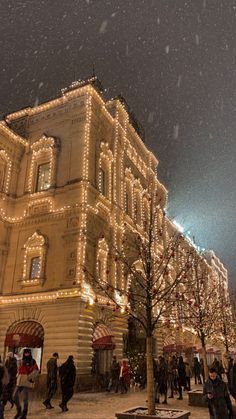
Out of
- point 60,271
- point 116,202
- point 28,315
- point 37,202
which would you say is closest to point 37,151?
point 37,202

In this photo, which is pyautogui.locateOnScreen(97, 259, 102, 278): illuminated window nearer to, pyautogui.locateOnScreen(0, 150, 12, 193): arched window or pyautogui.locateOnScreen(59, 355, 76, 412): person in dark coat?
pyautogui.locateOnScreen(0, 150, 12, 193): arched window

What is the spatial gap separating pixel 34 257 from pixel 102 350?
6461mm

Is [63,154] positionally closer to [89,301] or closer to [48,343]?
[89,301]

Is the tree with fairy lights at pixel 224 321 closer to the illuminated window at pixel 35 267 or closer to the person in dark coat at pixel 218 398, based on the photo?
the illuminated window at pixel 35 267

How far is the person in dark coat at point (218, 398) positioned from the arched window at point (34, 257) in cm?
1422

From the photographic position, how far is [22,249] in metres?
22.6

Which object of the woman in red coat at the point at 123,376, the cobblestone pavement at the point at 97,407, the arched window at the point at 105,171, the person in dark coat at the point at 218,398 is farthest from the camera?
the arched window at the point at 105,171

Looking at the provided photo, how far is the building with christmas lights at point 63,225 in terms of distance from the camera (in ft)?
64.3

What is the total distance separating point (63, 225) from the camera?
21719mm

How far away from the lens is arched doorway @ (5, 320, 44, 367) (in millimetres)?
19438

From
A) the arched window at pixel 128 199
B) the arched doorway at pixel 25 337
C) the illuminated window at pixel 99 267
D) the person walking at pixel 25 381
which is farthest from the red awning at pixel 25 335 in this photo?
the arched window at pixel 128 199

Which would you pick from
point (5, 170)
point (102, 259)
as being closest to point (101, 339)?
point (102, 259)

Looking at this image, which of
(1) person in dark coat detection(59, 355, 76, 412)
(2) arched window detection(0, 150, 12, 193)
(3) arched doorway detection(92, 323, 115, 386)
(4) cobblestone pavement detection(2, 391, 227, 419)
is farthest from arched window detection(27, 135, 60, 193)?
(1) person in dark coat detection(59, 355, 76, 412)

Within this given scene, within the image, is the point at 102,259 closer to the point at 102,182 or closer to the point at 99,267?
the point at 99,267
